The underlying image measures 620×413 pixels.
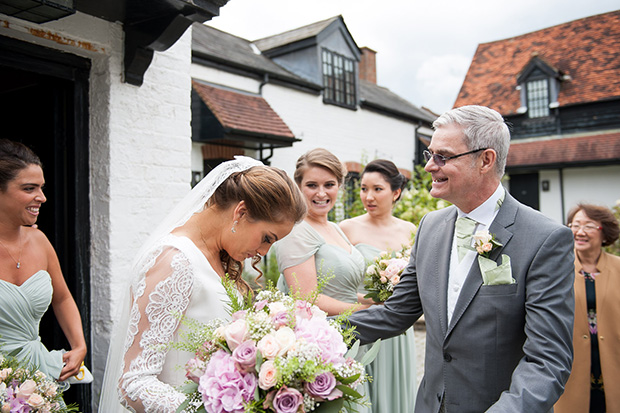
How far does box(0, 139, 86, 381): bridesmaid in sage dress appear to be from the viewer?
110 inches

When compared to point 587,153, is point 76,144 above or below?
below

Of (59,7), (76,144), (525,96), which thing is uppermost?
(525,96)

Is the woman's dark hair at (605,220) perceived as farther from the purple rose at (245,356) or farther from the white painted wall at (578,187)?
the white painted wall at (578,187)

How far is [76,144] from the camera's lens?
3656mm

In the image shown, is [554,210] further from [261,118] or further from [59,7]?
[59,7]

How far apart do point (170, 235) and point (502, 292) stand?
1528 mm

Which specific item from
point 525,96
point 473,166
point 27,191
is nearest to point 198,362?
point 473,166

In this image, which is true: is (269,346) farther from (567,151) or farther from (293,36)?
(567,151)

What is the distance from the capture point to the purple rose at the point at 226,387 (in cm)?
162

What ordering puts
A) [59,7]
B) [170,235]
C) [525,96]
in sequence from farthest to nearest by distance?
[525,96] < [59,7] < [170,235]

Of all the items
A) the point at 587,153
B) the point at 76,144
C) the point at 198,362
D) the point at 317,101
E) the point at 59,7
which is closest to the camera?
the point at 198,362

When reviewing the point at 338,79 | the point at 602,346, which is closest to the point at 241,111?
the point at 338,79

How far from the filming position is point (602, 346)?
12.9ft

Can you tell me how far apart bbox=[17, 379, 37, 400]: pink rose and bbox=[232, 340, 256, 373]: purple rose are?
1281 millimetres
